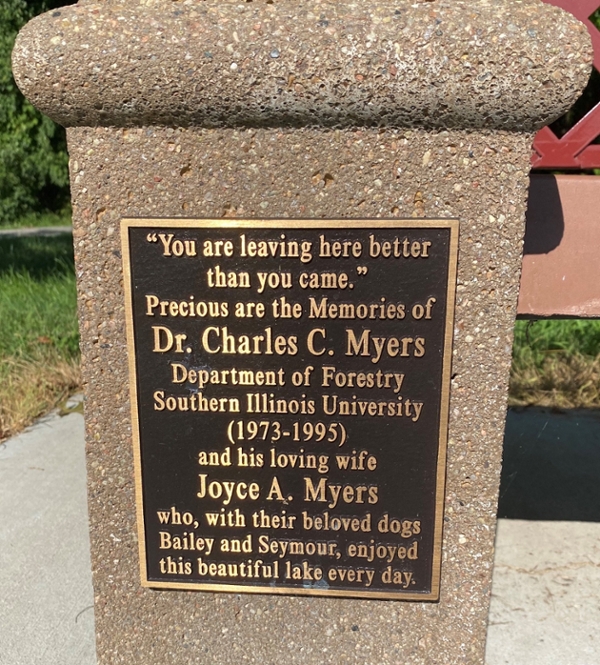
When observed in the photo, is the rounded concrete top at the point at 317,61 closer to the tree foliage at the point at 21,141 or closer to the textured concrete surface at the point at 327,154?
the textured concrete surface at the point at 327,154

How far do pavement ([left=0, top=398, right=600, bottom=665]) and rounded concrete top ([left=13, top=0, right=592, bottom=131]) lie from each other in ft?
5.62

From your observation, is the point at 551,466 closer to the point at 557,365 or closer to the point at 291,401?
the point at 557,365

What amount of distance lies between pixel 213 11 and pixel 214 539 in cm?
146

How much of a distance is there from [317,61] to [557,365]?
11.5ft

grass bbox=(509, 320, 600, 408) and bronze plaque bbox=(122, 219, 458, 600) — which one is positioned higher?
bronze plaque bbox=(122, 219, 458, 600)

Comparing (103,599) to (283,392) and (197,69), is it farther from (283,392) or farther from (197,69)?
(197,69)

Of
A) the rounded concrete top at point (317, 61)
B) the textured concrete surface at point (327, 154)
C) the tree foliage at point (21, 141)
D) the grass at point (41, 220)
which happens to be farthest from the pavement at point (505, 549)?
the grass at point (41, 220)

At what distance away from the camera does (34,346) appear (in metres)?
4.54

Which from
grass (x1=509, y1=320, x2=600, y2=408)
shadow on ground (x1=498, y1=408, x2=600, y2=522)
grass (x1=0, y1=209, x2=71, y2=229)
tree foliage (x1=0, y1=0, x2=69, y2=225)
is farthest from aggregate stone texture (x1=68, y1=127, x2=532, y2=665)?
grass (x1=0, y1=209, x2=71, y2=229)

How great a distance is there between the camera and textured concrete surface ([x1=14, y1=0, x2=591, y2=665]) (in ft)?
4.90

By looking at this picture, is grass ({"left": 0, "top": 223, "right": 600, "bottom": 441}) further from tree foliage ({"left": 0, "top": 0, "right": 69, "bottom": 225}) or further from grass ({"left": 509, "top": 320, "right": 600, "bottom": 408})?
tree foliage ({"left": 0, "top": 0, "right": 69, "bottom": 225})

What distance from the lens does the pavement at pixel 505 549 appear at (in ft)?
7.01

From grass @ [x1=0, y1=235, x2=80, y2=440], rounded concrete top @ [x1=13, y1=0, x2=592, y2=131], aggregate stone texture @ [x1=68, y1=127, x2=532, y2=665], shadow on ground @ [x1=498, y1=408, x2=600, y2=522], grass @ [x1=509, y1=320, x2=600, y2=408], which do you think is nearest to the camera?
rounded concrete top @ [x1=13, y1=0, x2=592, y2=131]

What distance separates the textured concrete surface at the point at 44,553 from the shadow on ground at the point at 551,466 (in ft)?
6.22
